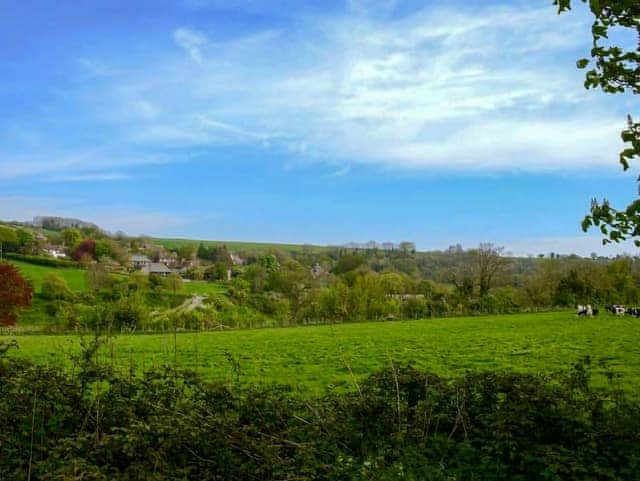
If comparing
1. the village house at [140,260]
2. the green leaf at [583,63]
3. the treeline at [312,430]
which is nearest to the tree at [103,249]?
the village house at [140,260]

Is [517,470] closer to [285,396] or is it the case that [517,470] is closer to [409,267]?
[285,396]

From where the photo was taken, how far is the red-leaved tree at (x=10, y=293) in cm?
2862

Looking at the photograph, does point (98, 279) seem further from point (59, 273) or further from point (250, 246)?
point (250, 246)

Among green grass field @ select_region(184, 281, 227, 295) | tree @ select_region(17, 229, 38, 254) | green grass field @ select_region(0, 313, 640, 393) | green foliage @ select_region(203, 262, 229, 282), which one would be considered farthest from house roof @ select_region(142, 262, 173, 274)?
green grass field @ select_region(0, 313, 640, 393)

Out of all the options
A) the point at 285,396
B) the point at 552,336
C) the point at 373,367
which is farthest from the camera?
the point at 552,336

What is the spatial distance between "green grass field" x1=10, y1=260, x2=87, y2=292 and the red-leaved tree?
24753 millimetres

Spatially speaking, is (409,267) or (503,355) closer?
(503,355)

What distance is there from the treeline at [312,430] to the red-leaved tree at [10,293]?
26.5m

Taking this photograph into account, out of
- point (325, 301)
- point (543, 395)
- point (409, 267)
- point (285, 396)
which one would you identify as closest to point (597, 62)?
point (543, 395)

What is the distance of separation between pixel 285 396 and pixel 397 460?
1.56 metres

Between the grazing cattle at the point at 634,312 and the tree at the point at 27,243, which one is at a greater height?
the tree at the point at 27,243

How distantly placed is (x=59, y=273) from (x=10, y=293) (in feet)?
114

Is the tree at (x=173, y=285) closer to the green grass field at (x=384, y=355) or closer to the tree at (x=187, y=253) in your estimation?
the tree at (x=187, y=253)

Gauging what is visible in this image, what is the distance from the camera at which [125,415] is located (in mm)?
4996
